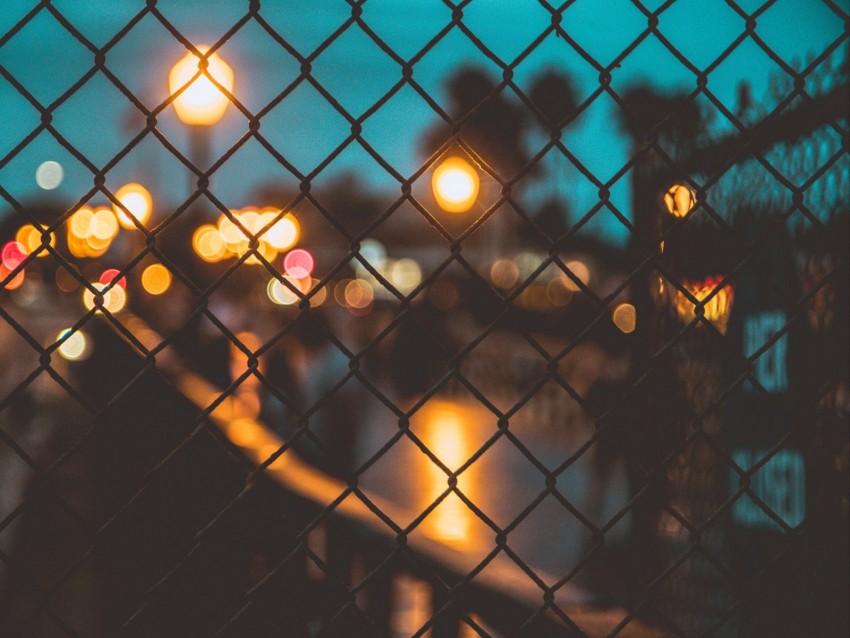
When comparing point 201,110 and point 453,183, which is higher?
point 201,110

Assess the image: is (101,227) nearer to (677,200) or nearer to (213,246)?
(213,246)

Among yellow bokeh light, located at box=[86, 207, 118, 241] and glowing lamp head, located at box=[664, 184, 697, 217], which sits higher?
yellow bokeh light, located at box=[86, 207, 118, 241]

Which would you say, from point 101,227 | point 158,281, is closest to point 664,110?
point 101,227

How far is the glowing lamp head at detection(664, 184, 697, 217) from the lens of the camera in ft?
8.77

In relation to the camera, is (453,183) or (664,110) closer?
(664,110)

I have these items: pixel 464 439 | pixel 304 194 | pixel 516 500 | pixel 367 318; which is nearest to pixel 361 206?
pixel 367 318

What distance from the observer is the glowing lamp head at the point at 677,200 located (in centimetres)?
267

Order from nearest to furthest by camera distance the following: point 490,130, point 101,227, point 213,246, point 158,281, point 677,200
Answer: point 677,200 < point 490,130 < point 101,227 < point 213,246 < point 158,281

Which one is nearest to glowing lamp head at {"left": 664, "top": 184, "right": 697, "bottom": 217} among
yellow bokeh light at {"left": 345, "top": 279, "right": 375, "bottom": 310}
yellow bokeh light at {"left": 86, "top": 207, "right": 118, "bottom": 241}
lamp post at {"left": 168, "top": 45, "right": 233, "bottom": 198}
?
lamp post at {"left": 168, "top": 45, "right": 233, "bottom": 198}

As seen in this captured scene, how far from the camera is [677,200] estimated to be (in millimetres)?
2660

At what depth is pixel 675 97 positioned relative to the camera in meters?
2.85

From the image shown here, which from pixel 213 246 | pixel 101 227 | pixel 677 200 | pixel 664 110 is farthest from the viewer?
pixel 213 246

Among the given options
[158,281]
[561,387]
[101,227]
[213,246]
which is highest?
[213,246]

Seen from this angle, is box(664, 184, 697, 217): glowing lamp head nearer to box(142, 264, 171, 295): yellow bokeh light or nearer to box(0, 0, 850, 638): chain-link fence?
box(0, 0, 850, 638): chain-link fence
